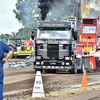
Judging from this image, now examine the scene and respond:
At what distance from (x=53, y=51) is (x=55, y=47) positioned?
25cm

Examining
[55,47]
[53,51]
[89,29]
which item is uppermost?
[89,29]

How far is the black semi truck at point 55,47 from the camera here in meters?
15.0

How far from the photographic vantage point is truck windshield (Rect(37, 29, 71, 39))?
49.3 ft

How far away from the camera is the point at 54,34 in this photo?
1507 cm

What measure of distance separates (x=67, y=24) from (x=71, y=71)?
9.06 feet

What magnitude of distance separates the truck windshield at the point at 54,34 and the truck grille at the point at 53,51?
0.50 m

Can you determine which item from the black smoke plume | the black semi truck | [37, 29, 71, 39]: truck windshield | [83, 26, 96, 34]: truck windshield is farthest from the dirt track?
the black smoke plume

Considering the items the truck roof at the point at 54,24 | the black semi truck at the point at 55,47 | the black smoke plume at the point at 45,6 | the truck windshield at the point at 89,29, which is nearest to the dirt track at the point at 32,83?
the black semi truck at the point at 55,47

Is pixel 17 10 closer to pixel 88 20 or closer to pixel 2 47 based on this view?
pixel 88 20

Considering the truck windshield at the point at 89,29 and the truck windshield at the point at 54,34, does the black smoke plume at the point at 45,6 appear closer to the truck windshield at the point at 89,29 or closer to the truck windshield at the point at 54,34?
the truck windshield at the point at 89,29

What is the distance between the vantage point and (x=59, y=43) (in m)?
15.0

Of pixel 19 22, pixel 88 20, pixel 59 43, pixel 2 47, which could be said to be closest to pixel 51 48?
pixel 59 43

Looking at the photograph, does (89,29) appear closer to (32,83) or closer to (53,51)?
(53,51)

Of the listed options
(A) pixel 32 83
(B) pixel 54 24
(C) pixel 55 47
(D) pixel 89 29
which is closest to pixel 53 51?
(C) pixel 55 47
